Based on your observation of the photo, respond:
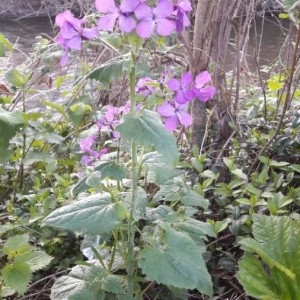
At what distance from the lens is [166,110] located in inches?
52.6

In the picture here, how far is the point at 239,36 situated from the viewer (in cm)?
245

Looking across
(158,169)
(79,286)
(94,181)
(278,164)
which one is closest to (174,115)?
(158,169)

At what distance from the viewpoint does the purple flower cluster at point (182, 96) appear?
132 centimetres

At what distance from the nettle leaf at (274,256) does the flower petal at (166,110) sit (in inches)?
16.9

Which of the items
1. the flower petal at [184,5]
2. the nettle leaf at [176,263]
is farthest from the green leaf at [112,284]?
the flower petal at [184,5]

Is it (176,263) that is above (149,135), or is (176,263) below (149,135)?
below

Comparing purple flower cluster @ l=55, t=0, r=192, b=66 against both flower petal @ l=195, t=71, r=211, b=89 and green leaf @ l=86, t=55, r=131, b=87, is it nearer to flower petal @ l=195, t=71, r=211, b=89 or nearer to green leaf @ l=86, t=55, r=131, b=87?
green leaf @ l=86, t=55, r=131, b=87

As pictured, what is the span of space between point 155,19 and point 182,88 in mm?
243

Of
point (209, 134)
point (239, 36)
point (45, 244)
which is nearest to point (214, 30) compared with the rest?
point (239, 36)

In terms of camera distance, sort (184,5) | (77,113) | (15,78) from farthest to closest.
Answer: (77,113) → (15,78) → (184,5)

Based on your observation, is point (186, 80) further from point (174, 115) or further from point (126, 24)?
point (126, 24)

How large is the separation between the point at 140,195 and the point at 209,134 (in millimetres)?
1130

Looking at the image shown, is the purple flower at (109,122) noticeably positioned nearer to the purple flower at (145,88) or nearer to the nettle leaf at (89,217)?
the purple flower at (145,88)

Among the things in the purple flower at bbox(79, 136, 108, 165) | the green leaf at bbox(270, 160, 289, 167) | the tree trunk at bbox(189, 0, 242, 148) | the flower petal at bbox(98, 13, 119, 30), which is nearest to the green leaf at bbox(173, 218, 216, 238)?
the purple flower at bbox(79, 136, 108, 165)
